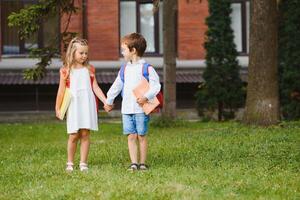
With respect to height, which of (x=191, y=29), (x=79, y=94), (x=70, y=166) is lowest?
(x=70, y=166)

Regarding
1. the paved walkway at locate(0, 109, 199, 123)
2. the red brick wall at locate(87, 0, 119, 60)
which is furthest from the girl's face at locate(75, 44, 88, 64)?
the red brick wall at locate(87, 0, 119, 60)

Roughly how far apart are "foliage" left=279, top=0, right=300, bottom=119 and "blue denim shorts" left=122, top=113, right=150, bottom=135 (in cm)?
1435

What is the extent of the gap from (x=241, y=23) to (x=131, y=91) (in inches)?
744

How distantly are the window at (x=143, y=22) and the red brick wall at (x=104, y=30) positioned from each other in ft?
1.39

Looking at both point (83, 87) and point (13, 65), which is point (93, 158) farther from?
point (13, 65)

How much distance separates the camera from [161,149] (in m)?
12.2

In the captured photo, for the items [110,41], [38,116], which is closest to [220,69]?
[110,41]

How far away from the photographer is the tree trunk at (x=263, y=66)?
1603cm

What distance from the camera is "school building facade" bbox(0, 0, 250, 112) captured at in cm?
2598

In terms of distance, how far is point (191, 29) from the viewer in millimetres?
27625

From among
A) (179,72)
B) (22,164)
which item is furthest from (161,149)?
(179,72)

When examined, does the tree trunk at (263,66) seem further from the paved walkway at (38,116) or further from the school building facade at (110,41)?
the school building facade at (110,41)

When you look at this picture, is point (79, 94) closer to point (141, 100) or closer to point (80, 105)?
point (80, 105)

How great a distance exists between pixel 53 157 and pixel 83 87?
94.9 inches
